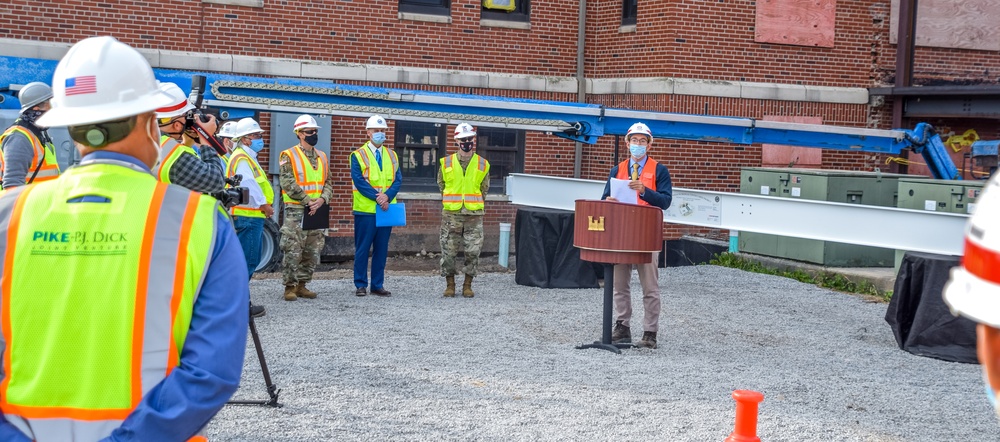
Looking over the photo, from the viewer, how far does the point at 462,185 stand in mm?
12758

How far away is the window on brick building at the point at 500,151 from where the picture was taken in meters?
18.8

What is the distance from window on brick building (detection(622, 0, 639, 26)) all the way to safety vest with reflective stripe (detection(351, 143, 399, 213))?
24.0 feet

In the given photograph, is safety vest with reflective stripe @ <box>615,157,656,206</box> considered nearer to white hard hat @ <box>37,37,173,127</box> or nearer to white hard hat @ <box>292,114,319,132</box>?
white hard hat @ <box>292,114,319,132</box>

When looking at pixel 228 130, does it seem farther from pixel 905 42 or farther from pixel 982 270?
pixel 905 42

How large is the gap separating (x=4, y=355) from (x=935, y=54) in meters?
19.2

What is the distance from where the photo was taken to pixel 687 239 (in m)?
17.2

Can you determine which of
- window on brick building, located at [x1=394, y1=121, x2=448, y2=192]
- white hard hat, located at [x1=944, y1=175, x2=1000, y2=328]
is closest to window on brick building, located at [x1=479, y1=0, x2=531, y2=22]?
window on brick building, located at [x1=394, y1=121, x2=448, y2=192]

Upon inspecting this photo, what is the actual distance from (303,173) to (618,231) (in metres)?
4.42

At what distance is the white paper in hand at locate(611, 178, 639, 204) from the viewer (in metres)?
9.11

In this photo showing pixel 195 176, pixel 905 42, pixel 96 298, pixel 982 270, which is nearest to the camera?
pixel 982 270

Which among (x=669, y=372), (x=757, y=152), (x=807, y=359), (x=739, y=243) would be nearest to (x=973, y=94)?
(x=757, y=152)

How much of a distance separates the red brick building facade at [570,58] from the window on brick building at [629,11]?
2 cm

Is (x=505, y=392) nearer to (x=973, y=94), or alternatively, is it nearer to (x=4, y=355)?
(x=4, y=355)

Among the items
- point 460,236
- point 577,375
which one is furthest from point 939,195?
point 577,375
